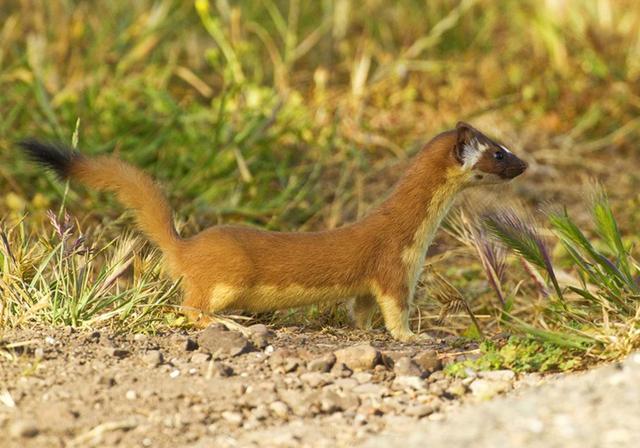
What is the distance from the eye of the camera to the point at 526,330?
397 centimetres

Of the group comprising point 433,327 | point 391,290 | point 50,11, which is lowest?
point 433,327

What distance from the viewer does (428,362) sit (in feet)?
13.2

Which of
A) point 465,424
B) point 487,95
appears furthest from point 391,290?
point 487,95

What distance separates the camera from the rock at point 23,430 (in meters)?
3.32

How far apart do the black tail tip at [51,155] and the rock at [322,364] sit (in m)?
1.32

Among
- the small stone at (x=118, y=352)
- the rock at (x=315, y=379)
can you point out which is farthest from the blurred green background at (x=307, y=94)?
the rock at (x=315, y=379)

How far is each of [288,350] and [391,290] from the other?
0.63 metres

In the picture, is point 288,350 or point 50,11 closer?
point 288,350

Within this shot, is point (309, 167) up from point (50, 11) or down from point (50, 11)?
down

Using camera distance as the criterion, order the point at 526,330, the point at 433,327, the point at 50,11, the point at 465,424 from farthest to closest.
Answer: the point at 50,11
the point at 433,327
the point at 526,330
the point at 465,424

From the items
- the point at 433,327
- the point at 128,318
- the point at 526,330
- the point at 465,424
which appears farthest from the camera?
the point at 433,327

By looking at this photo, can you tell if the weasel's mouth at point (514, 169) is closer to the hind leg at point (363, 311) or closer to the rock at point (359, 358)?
the hind leg at point (363, 311)

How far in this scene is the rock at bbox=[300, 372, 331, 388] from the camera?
382 centimetres

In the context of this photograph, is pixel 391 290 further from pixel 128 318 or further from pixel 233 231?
pixel 128 318
